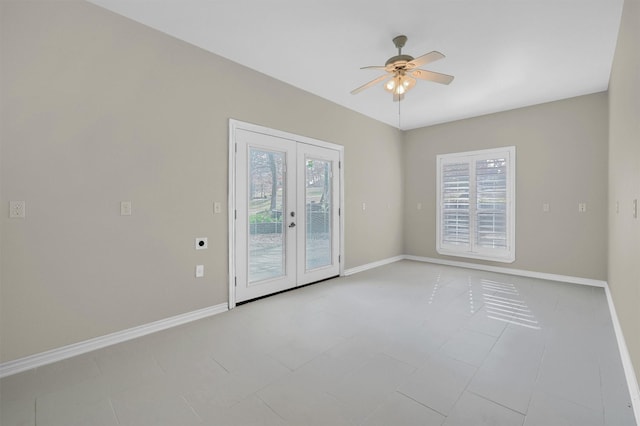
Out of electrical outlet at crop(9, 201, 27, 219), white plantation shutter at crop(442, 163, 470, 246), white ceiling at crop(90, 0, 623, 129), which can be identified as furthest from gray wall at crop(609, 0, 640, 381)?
electrical outlet at crop(9, 201, 27, 219)

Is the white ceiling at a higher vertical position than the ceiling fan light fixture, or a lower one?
higher

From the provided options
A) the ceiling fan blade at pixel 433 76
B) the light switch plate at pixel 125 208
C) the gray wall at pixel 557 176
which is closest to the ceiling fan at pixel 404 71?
the ceiling fan blade at pixel 433 76

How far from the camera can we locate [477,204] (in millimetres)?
5211

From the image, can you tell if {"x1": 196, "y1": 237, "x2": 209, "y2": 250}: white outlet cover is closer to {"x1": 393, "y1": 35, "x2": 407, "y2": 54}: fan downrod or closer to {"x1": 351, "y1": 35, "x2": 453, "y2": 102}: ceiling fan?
{"x1": 351, "y1": 35, "x2": 453, "y2": 102}: ceiling fan

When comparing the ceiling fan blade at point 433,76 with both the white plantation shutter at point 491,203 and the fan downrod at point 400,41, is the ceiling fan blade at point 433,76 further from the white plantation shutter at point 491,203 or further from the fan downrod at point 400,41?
the white plantation shutter at point 491,203

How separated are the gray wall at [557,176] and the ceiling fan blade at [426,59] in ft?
10.3

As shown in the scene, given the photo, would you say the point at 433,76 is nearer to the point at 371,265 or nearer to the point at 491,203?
the point at 491,203

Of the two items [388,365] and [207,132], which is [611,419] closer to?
[388,365]

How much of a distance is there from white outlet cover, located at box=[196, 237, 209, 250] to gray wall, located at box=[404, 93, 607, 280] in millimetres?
4587

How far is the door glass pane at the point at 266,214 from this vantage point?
350 cm

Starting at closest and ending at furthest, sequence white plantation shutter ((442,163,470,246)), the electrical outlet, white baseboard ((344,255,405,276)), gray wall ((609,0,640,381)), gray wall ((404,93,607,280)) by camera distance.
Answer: gray wall ((609,0,640,381)), the electrical outlet, gray wall ((404,93,607,280)), white baseboard ((344,255,405,276)), white plantation shutter ((442,163,470,246))

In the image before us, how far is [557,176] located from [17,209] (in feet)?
20.8

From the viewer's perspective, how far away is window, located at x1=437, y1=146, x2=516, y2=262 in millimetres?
4918

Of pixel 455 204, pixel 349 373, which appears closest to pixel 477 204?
pixel 455 204
